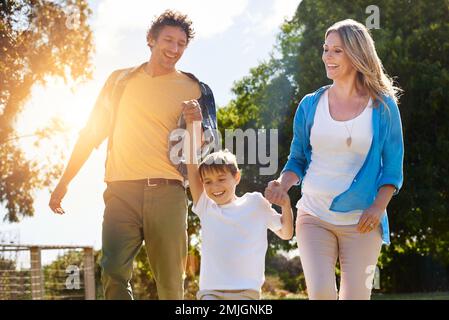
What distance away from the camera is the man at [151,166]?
A: 13.8 feet

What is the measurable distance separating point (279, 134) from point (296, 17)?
167 inches

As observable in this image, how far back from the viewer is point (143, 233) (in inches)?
169

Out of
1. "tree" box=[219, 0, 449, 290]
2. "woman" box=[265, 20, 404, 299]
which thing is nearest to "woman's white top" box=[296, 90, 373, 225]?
"woman" box=[265, 20, 404, 299]

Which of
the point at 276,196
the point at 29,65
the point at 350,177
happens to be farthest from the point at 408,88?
the point at 276,196

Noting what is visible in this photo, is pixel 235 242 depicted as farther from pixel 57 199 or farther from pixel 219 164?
pixel 57 199

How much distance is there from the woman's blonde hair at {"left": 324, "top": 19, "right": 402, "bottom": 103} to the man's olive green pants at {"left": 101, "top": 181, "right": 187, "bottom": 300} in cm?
119

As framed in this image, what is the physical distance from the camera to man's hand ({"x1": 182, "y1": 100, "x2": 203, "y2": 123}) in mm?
4164

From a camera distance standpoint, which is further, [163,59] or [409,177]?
[409,177]

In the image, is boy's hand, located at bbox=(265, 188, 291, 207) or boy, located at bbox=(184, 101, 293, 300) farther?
boy, located at bbox=(184, 101, 293, 300)

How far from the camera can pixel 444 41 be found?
20750mm

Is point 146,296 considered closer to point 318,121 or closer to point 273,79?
point 273,79

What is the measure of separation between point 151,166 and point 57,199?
599 mm

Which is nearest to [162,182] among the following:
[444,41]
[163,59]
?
[163,59]

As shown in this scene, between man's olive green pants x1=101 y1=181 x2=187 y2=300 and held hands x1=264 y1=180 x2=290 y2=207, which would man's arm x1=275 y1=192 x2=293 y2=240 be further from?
man's olive green pants x1=101 y1=181 x2=187 y2=300
